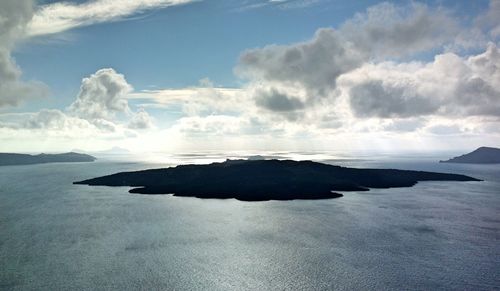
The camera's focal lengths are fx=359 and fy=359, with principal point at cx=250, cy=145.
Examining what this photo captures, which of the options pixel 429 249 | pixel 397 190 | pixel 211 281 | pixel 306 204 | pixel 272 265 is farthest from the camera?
pixel 397 190

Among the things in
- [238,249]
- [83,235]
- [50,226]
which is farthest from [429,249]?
[50,226]

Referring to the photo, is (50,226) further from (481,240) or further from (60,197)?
(481,240)

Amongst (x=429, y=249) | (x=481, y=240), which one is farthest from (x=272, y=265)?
(x=481, y=240)

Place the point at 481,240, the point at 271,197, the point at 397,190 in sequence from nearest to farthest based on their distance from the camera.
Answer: the point at 481,240, the point at 271,197, the point at 397,190

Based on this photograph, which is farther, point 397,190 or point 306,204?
point 397,190

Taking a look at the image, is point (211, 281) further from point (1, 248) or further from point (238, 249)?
point (1, 248)

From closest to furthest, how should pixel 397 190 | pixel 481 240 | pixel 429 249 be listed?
1. pixel 429 249
2. pixel 481 240
3. pixel 397 190
